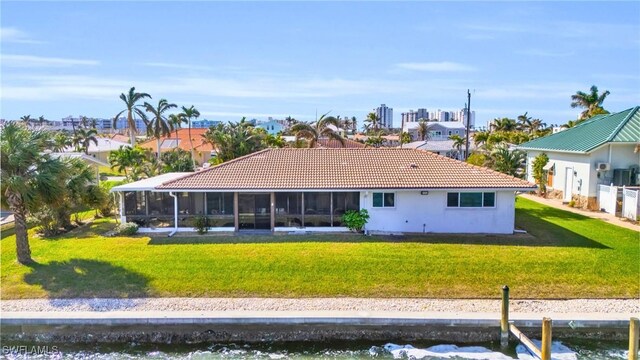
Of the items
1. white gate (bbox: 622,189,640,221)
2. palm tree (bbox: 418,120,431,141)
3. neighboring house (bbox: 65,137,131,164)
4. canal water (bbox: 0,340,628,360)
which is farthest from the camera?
palm tree (bbox: 418,120,431,141)

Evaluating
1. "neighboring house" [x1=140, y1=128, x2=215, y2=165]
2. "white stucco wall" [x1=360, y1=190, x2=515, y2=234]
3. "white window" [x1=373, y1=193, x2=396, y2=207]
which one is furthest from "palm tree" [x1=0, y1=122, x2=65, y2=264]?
"neighboring house" [x1=140, y1=128, x2=215, y2=165]

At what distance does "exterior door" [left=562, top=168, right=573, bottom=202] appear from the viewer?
30.2m

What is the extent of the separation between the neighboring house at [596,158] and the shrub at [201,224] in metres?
21.4

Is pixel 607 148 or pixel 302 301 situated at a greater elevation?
pixel 607 148

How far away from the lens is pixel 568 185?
101ft

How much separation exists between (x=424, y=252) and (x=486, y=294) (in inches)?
133

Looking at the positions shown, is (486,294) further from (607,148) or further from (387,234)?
(607,148)

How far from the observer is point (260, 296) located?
1445 cm

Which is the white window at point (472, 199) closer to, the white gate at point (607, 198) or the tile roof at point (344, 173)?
the tile roof at point (344, 173)

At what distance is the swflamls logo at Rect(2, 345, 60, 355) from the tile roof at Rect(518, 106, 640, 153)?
27383 mm

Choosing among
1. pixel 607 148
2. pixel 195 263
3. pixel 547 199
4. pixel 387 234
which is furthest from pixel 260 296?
pixel 547 199

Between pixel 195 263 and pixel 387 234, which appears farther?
pixel 387 234

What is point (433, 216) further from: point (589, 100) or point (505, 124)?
point (505, 124)

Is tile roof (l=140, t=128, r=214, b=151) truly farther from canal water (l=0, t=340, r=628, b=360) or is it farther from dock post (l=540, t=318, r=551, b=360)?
dock post (l=540, t=318, r=551, b=360)
